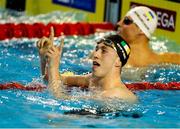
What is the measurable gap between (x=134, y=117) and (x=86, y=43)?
320 centimetres

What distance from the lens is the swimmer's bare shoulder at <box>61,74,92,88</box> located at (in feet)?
15.5

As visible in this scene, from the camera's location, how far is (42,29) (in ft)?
24.7

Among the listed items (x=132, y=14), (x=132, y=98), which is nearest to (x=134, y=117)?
(x=132, y=98)

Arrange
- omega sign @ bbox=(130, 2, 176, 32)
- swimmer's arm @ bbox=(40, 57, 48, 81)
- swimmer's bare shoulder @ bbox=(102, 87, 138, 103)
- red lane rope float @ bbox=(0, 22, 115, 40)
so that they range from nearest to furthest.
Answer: swimmer's bare shoulder @ bbox=(102, 87, 138, 103), swimmer's arm @ bbox=(40, 57, 48, 81), omega sign @ bbox=(130, 2, 176, 32), red lane rope float @ bbox=(0, 22, 115, 40)

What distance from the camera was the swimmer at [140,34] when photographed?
232 inches

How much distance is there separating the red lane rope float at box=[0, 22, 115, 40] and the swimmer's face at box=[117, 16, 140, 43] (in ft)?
6.01

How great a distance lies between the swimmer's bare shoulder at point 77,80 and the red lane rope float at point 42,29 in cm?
262

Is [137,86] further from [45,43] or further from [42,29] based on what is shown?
[42,29]

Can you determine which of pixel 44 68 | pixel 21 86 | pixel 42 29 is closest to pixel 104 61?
pixel 44 68

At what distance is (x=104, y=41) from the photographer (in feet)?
14.4

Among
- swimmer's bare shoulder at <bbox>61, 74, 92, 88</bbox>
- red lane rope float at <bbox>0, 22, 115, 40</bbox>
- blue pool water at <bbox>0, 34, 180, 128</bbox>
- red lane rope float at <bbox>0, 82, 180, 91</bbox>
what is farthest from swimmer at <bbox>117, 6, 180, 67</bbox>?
red lane rope float at <bbox>0, 22, 115, 40</bbox>

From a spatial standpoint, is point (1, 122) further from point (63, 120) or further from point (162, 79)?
point (162, 79)

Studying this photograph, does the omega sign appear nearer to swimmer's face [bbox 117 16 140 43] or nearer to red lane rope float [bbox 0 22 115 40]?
red lane rope float [bbox 0 22 115 40]

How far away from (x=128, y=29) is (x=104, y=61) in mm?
A: 1629
